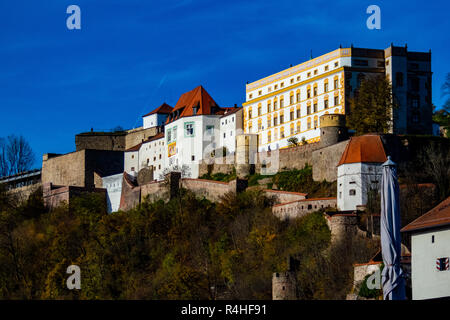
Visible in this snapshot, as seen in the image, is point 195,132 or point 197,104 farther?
point 197,104

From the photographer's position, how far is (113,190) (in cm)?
7850

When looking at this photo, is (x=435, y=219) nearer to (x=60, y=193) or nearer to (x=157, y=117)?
(x=60, y=193)

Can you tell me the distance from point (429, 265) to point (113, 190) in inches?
1905

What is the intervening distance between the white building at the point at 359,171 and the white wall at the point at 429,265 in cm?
1827

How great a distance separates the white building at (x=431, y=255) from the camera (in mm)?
32531

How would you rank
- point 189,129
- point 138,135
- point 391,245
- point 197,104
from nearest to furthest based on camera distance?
point 391,245
point 189,129
point 197,104
point 138,135

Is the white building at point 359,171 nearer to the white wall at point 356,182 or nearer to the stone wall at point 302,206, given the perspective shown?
the white wall at point 356,182

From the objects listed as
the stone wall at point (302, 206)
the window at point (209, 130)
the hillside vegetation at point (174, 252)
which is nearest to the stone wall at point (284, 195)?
the hillside vegetation at point (174, 252)

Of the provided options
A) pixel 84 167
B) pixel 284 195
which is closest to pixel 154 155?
pixel 84 167

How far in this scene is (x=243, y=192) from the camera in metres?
62.7

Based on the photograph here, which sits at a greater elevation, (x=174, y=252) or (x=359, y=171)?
(x=359, y=171)

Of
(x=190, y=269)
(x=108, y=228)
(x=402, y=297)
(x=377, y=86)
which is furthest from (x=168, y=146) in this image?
(x=402, y=297)
